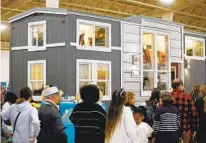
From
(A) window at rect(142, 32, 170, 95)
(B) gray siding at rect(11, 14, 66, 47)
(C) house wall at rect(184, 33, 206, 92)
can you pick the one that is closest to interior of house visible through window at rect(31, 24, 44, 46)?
(B) gray siding at rect(11, 14, 66, 47)

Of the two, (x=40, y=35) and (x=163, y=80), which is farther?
(x=163, y=80)

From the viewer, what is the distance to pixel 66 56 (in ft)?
28.0

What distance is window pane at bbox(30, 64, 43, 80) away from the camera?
9.05 metres

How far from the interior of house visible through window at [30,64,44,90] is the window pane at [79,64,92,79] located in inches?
43.8

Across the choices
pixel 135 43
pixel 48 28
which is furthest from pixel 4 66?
pixel 48 28

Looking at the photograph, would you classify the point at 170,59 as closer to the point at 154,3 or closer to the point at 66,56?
the point at 66,56

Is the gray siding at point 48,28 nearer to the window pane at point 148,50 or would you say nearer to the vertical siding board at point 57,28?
the vertical siding board at point 57,28

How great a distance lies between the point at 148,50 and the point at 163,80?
1.21 metres

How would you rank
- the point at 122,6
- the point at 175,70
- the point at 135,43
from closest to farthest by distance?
the point at 135,43, the point at 175,70, the point at 122,6

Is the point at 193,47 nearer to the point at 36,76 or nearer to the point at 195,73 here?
the point at 195,73

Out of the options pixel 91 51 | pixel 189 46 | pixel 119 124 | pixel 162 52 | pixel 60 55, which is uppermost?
pixel 189 46

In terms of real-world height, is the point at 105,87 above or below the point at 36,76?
below

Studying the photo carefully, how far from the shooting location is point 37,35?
9.27 m

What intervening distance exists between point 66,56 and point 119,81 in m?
2.09
